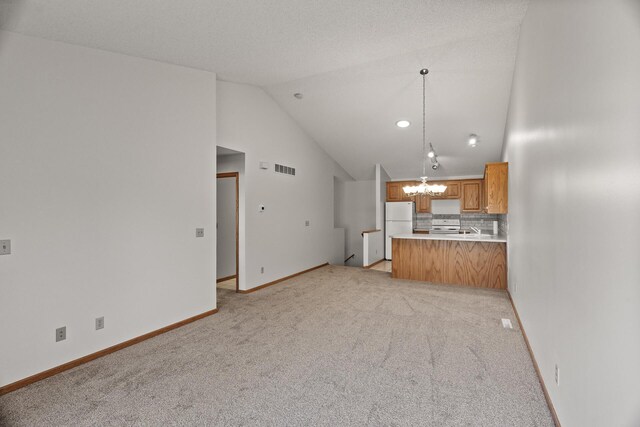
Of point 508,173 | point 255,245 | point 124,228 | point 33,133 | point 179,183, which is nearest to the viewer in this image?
point 33,133

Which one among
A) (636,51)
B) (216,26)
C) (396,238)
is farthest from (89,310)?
(396,238)

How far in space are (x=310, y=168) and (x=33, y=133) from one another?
187 inches

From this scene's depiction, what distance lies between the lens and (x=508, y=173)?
14.5ft

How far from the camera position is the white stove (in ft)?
26.3

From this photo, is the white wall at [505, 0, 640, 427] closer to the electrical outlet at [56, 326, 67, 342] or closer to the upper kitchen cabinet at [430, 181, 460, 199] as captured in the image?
the electrical outlet at [56, 326, 67, 342]

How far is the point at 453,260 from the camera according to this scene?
5.41 meters

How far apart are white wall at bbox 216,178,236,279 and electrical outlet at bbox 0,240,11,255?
12.1 feet

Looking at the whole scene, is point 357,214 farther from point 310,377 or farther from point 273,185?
point 310,377

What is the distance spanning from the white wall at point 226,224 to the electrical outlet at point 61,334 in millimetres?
3329

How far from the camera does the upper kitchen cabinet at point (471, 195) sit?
24.7 ft

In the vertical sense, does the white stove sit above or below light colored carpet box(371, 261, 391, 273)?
above

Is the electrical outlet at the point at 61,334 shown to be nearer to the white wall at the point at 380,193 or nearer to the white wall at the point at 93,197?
the white wall at the point at 93,197

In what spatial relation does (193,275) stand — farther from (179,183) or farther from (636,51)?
(636,51)

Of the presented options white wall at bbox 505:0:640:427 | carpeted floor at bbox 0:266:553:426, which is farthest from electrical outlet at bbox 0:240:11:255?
white wall at bbox 505:0:640:427
